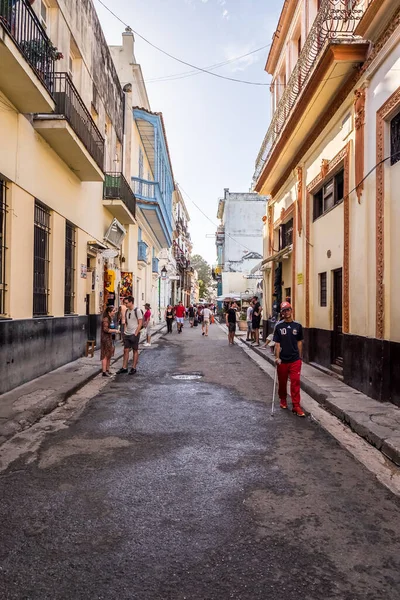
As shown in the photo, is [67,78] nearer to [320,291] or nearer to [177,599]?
[320,291]

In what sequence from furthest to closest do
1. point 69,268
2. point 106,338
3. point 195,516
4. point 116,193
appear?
point 116,193, point 69,268, point 106,338, point 195,516

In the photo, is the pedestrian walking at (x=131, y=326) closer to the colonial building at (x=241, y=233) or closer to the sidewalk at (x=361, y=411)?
the sidewalk at (x=361, y=411)

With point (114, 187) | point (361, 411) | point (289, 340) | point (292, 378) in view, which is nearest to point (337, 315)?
point (289, 340)

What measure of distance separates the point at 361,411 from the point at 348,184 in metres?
4.48

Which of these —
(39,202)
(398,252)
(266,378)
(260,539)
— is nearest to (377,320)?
(398,252)

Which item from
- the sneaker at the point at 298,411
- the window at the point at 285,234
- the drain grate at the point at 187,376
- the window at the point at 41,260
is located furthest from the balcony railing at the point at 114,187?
the sneaker at the point at 298,411

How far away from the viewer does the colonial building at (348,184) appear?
279 inches

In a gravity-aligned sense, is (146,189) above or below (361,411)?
above

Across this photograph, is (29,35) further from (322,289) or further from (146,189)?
(146,189)

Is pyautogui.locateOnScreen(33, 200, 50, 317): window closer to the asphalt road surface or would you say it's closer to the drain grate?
the drain grate

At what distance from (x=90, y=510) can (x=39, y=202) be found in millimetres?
7199

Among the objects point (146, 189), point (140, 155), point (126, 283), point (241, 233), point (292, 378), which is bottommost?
point (292, 378)

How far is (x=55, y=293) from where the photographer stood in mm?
10336

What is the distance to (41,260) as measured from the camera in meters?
9.60
